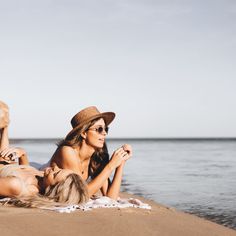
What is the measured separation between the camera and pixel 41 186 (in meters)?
5.34

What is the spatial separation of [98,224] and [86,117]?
1871 millimetres

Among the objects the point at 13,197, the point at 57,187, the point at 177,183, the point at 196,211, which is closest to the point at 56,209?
the point at 57,187

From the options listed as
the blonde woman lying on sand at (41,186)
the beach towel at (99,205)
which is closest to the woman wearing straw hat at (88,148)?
the beach towel at (99,205)

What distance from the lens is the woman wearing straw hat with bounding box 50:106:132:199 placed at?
570cm

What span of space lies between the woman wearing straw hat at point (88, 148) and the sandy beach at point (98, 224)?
2.74 ft

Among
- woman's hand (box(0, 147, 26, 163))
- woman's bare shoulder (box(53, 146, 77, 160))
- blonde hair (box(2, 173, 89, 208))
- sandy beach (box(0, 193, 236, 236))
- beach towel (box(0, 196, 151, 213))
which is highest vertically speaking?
woman's bare shoulder (box(53, 146, 77, 160))

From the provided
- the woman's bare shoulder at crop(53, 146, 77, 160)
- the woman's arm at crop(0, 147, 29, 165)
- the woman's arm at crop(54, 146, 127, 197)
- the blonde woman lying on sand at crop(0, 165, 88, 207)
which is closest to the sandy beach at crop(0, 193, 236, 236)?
the blonde woman lying on sand at crop(0, 165, 88, 207)

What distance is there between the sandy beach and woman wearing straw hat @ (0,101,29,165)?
1.06 m

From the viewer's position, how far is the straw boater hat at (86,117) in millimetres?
5825

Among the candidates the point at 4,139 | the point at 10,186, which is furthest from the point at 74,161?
the point at 4,139

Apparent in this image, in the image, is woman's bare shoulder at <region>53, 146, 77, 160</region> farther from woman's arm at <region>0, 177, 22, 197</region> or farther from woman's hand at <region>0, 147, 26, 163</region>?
woman's arm at <region>0, 177, 22, 197</region>

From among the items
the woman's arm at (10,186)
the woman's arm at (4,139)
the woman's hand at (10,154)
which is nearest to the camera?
the woman's arm at (10,186)

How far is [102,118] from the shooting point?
6004 millimetres

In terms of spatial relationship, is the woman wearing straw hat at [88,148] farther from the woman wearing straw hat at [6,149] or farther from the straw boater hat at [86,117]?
the woman wearing straw hat at [6,149]
